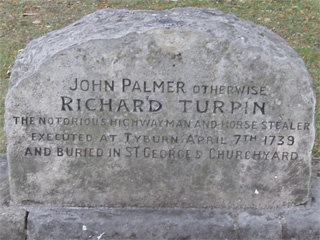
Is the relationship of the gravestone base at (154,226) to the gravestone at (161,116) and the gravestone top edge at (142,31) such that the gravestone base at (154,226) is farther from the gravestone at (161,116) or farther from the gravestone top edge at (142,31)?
the gravestone top edge at (142,31)

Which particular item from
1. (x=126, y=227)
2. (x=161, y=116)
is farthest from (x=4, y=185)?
(x=161, y=116)

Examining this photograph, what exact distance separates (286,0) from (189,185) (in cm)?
582

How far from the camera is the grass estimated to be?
718cm

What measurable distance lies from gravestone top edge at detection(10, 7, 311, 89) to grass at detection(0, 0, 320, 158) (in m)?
3.17

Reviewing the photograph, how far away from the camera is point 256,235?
339 centimetres

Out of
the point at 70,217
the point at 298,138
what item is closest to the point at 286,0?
the point at 298,138

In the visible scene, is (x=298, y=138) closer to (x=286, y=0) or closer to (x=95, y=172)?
(x=95, y=172)

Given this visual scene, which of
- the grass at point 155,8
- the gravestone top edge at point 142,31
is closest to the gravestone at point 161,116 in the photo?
the gravestone top edge at point 142,31

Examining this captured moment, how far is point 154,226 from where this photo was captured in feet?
11.1

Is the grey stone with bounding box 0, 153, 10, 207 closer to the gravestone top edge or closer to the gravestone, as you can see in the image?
the gravestone

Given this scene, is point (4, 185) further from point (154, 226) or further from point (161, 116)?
point (161, 116)

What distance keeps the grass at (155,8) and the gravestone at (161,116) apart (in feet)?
10.9

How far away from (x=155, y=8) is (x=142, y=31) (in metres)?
5.07

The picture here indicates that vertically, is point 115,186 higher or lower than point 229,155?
lower
